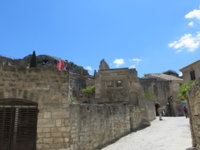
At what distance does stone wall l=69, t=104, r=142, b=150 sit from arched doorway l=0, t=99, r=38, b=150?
130 centimetres

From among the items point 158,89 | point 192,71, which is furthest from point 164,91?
point 192,71

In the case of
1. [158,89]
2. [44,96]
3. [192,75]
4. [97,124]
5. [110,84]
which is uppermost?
[192,75]

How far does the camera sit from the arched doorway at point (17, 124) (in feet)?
17.8

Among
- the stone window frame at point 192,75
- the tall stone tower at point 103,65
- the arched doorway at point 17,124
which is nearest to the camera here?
the arched doorway at point 17,124

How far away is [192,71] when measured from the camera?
2406cm

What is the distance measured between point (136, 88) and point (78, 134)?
354 inches

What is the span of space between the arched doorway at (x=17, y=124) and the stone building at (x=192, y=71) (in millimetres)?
22185

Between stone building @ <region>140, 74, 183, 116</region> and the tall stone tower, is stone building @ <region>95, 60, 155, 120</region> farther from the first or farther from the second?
stone building @ <region>140, 74, 183, 116</region>

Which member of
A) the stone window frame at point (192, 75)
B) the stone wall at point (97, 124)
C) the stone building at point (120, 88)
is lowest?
the stone wall at point (97, 124)

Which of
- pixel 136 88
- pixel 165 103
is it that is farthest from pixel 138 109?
pixel 165 103

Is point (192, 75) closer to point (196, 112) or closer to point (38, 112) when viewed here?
point (196, 112)

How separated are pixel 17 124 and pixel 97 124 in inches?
146

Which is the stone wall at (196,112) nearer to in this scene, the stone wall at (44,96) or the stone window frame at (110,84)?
the stone wall at (44,96)

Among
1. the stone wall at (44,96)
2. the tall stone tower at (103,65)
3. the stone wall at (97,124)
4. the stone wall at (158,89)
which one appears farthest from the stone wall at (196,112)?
the stone wall at (158,89)
